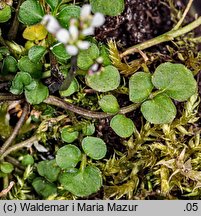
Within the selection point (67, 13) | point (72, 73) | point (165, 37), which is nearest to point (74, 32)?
point (72, 73)

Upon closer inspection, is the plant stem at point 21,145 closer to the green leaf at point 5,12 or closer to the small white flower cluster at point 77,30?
the green leaf at point 5,12

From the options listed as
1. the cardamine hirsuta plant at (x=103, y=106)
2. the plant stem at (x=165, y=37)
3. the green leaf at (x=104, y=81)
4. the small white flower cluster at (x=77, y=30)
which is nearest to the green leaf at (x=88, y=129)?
the cardamine hirsuta plant at (x=103, y=106)

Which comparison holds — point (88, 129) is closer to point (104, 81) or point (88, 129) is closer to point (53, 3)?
point (104, 81)

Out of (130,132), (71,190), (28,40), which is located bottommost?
(71,190)

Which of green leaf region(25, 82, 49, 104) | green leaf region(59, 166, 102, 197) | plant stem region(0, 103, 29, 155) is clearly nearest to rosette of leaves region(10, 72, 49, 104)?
green leaf region(25, 82, 49, 104)

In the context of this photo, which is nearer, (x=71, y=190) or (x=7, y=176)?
(x=71, y=190)

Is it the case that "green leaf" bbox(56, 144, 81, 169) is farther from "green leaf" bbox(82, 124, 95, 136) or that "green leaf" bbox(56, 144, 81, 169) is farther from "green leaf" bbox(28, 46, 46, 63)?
"green leaf" bbox(28, 46, 46, 63)

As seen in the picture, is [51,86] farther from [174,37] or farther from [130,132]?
[174,37]

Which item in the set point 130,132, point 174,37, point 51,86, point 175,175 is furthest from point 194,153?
point 51,86

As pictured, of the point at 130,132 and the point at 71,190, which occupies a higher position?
the point at 130,132
